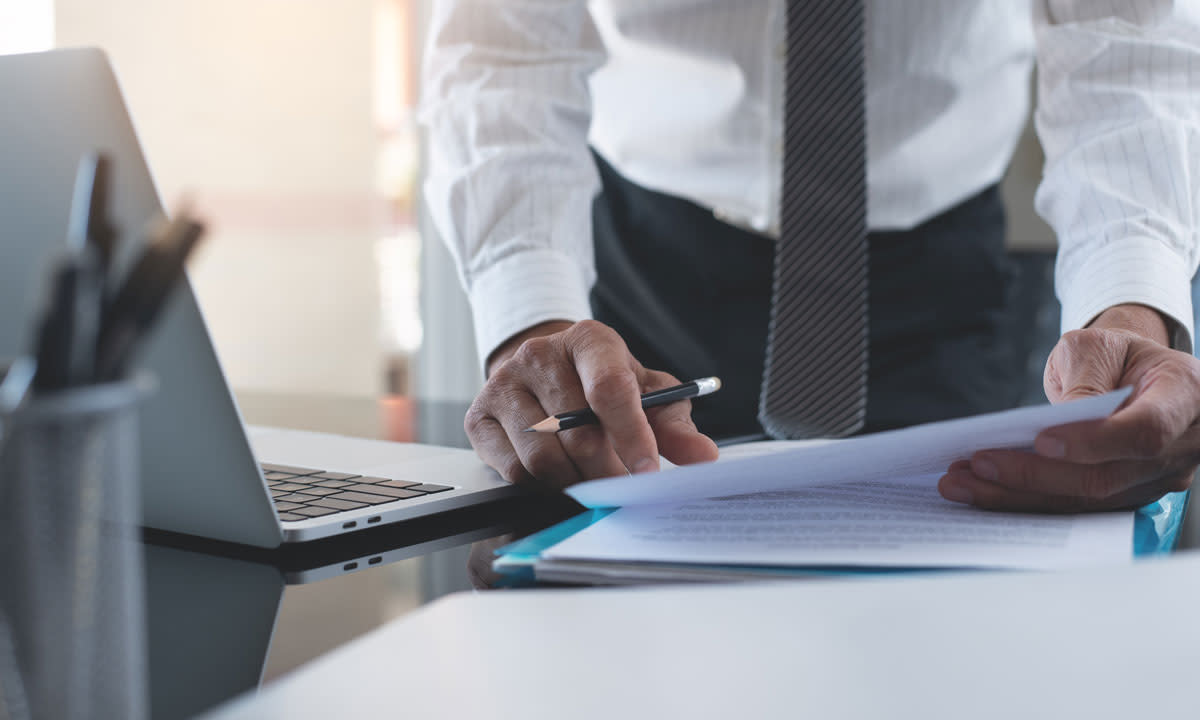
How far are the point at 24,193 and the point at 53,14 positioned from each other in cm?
319

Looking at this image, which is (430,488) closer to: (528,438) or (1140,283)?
(528,438)

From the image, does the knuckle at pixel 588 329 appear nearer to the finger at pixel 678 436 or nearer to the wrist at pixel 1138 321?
the finger at pixel 678 436

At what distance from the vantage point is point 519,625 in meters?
0.33

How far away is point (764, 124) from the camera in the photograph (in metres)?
1.16

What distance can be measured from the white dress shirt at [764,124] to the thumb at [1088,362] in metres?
0.23

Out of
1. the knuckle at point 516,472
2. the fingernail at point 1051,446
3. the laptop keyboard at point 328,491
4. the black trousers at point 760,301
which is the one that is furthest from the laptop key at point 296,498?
the black trousers at point 760,301

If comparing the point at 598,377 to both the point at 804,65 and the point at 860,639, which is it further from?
the point at 804,65

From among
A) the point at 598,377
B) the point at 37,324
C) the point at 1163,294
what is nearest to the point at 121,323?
the point at 37,324

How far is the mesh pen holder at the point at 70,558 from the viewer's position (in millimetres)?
226

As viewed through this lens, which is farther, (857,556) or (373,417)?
(373,417)

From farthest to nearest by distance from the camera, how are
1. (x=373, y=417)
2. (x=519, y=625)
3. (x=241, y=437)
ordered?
(x=373, y=417)
(x=241, y=437)
(x=519, y=625)

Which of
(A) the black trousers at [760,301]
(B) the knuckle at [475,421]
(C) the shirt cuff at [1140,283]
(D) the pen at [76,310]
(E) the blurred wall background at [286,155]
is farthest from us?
(E) the blurred wall background at [286,155]

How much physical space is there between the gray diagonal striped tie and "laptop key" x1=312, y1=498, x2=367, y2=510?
494 mm

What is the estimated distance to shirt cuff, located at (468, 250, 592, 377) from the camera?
2.89 ft
